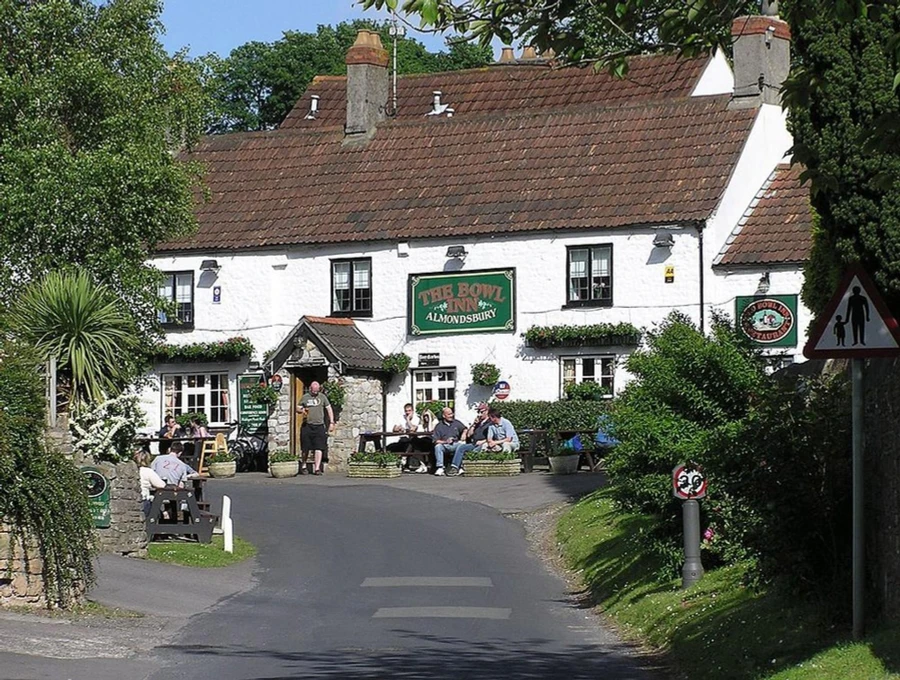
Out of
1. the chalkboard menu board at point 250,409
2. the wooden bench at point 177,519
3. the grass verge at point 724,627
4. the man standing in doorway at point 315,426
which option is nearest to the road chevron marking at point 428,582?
the grass verge at point 724,627

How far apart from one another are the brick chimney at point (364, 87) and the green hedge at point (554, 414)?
9.72 metres

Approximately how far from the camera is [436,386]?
4381cm

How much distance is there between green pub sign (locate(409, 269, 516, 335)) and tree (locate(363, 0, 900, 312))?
2777cm

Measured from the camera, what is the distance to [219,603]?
2181 cm

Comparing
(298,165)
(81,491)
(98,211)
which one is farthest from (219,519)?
(298,165)

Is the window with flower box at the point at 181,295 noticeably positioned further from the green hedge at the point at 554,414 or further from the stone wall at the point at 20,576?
the stone wall at the point at 20,576

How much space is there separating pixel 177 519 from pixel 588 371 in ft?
54.4

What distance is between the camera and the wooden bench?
2702cm

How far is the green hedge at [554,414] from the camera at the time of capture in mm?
40750

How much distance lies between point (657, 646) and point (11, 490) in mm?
7043

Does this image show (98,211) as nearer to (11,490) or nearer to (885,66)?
(11,490)

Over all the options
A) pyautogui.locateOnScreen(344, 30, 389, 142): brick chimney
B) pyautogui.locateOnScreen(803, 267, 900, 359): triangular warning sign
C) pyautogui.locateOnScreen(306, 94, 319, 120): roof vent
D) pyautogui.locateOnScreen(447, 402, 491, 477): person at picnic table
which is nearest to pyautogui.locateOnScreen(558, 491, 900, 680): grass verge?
pyautogui.locateOnScreen(803, 267, 900, 359): triangular warning sign

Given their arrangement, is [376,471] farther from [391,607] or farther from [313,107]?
[313,107]

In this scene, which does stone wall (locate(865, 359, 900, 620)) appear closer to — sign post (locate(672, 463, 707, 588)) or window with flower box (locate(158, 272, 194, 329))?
sign post (locate(672, 463, 707, 588))
